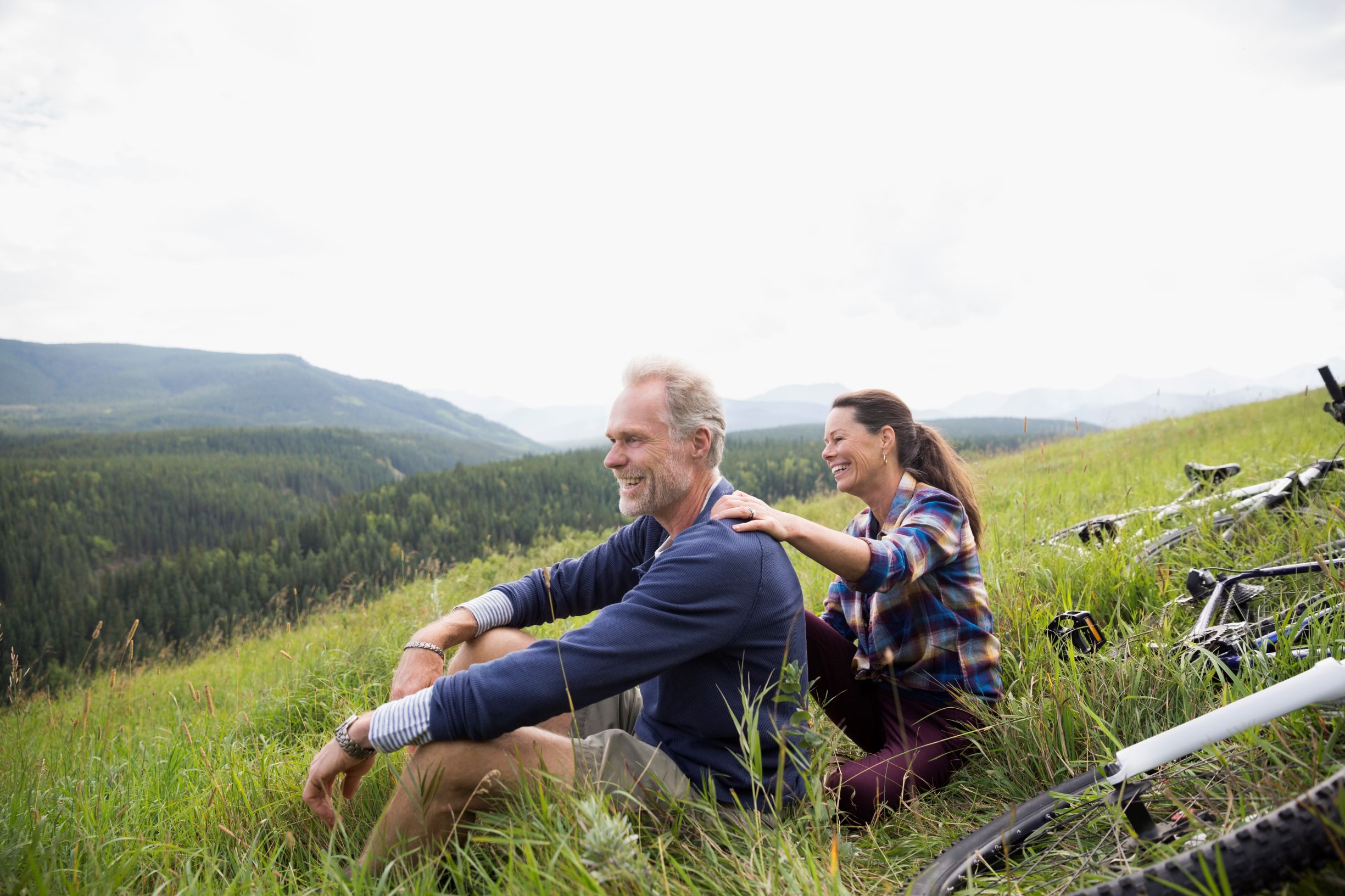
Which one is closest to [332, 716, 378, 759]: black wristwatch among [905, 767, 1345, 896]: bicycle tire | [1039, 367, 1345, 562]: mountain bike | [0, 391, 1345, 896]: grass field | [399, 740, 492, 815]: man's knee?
[0, 391, 1345, 896]: grass field

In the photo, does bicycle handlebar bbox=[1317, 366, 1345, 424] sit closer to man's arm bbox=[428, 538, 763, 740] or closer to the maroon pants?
the maroon pants

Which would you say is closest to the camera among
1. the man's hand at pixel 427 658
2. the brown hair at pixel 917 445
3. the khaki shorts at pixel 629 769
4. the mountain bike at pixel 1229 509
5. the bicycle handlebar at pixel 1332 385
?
the khaki shorts at pixel 629 769

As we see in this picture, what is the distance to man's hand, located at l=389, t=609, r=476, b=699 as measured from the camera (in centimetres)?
263

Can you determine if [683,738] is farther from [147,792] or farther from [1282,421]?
[1282,421]

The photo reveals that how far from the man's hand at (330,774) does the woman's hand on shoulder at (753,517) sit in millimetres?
1328

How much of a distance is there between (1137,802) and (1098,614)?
213cm

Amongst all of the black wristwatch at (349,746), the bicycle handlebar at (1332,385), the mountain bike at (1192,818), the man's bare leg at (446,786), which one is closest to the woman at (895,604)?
the mountain bike at (1192,818)

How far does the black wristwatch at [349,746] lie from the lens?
2.19 m

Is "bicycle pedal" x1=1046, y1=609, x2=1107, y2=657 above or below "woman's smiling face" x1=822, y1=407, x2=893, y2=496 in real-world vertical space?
below

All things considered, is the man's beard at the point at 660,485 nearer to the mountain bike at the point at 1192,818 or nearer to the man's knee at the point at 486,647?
the man's knee at the point at 486,647

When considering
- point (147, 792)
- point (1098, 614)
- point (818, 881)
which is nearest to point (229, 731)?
point (147, 792)

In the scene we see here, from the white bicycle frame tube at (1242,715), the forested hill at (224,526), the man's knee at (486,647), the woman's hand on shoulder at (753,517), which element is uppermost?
the woman's hand on shoulder at (753,517)

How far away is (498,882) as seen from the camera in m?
1.90

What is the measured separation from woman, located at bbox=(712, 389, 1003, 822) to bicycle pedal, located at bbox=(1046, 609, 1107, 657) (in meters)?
0.28
